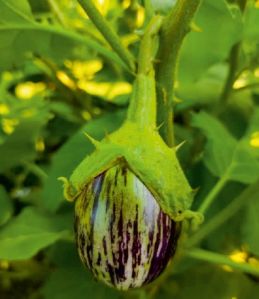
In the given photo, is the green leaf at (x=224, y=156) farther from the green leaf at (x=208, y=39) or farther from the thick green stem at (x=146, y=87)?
the thick green stem at (x=146, y=87)

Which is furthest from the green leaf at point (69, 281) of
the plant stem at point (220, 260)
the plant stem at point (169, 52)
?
the plant stem at point (169, 52)

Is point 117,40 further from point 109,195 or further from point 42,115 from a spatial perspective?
point 42,115

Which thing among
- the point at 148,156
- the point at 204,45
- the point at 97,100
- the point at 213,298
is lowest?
the point at 213,298

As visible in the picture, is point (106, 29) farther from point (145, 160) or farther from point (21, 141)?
point (21, 141)

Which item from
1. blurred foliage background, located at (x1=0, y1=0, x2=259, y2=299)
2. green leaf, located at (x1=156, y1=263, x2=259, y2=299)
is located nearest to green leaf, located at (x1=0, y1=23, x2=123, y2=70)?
blurred foliage background, located at (x1=0, y1=0, x2=259, y2=299)

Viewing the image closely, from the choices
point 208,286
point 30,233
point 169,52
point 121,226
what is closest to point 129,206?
point 121,226

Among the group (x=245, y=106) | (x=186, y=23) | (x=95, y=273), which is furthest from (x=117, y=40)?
(x=245, y=106)
